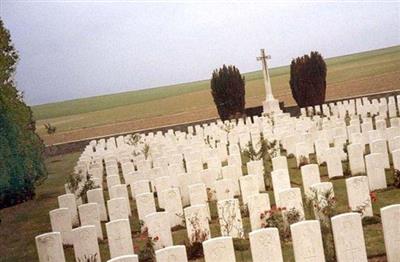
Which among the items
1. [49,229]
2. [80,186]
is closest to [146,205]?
[49,229]

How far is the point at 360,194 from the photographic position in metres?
7.48

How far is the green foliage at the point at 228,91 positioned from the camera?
25.4 meters

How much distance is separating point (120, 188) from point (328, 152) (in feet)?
15.3

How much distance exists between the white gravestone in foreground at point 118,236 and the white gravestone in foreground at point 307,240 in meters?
2.66

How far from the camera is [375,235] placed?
22.5ft

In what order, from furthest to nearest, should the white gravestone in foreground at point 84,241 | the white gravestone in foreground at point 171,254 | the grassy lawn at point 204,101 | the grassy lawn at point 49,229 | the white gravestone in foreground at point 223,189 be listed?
1. the grassy lawn at point 204,101
2. the white gravestone in foreground at point 223,189
3. the grassy lawn at point 49,229
4. the white gravestone in foreground at point 84,241
5. the white gravestone in foreground at point 171,254

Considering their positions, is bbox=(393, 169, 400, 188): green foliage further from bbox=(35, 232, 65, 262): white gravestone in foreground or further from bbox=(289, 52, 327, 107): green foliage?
bbox=(289, 52, 327, 107): green foliage

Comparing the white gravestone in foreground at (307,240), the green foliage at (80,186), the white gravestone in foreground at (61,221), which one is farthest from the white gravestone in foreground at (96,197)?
the white gravestone in foreground at (307,240)

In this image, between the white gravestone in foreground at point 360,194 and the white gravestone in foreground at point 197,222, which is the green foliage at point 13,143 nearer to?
the white gravestone in foreground at point 197,222

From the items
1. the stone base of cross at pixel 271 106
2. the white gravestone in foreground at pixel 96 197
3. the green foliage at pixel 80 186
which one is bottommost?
the white gravestone in foreground at pixel 96 197

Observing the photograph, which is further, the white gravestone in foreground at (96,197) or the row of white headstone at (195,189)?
the white gravestone in foreground at (96,197)

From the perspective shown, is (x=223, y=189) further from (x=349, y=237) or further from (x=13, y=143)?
(x=13, y=143)

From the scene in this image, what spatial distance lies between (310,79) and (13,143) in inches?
678

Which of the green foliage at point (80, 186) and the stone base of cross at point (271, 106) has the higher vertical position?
the stone base of cross at point (271, 106)
